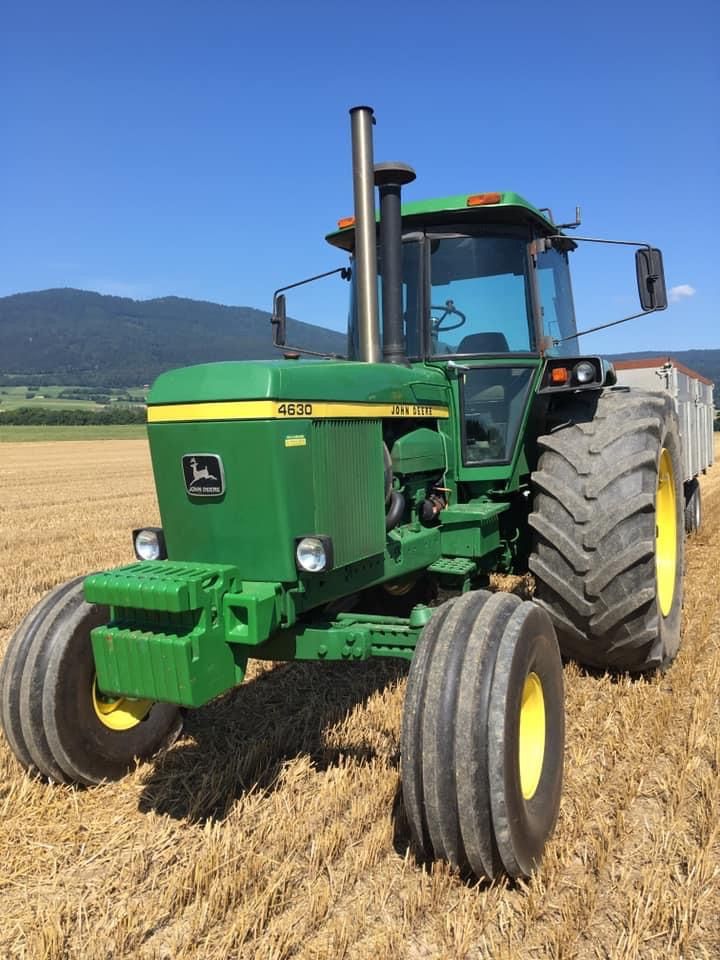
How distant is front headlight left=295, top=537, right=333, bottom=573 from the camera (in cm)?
292

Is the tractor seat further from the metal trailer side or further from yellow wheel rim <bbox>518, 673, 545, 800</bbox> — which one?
the metal trailer side

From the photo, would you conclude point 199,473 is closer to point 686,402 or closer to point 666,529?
point 666,529

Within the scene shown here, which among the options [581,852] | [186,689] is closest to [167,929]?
[186,689]

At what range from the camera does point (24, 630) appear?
3.49 meters

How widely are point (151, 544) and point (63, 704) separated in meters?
A: 0.76

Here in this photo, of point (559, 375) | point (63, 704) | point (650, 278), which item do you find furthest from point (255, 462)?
point (650, 278)

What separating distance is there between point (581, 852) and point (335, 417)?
1825 millimetres

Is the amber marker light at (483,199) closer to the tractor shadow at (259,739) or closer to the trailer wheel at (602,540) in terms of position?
the trailer wheel at (602,540)

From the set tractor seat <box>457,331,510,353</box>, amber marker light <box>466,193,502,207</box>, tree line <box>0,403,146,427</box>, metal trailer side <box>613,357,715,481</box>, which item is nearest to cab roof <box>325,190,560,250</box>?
amber marker light <box>466,193,502,207</box>

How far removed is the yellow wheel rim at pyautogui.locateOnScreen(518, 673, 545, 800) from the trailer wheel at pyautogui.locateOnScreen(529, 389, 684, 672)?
100 cm

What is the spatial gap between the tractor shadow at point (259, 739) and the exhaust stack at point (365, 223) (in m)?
1.84

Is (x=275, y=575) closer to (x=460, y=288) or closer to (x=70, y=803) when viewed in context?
(x=70, y=803)

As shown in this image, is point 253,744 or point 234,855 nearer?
point 234,855

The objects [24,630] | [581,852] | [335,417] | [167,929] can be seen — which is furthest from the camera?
[24,630]
